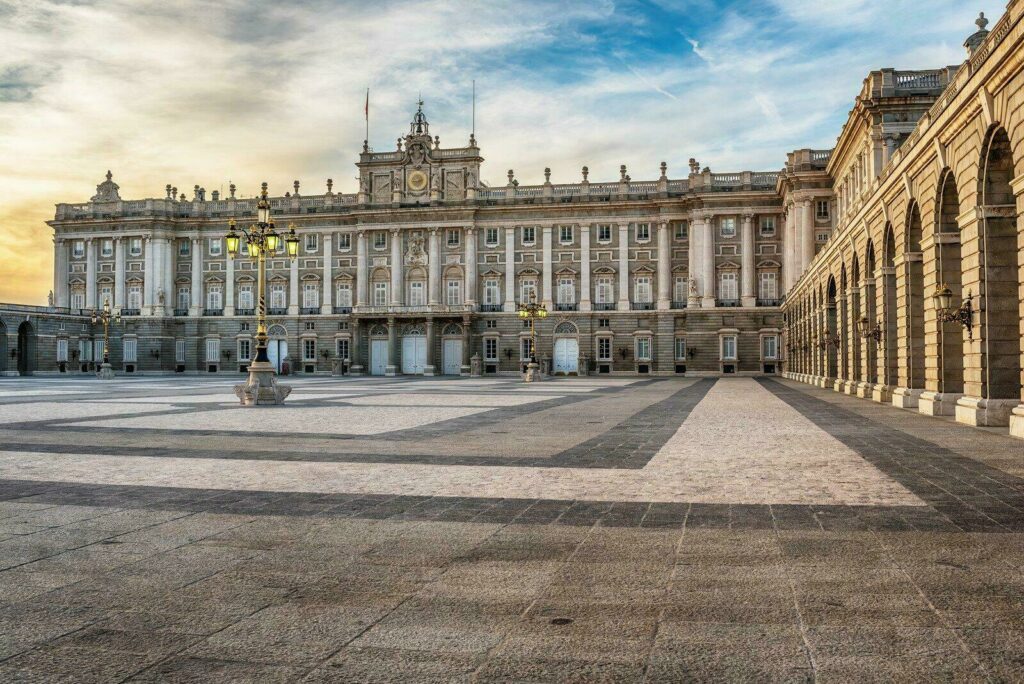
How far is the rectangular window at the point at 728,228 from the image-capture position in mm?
70000

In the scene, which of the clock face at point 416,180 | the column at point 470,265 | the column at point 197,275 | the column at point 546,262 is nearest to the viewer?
the column at point 546,262

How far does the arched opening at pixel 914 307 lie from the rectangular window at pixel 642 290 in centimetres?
4826

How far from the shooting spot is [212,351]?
264ft

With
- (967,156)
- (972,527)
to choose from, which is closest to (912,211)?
(967,156)

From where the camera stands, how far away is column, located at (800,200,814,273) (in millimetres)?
64500

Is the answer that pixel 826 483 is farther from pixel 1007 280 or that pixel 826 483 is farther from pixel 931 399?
pixel 931 399

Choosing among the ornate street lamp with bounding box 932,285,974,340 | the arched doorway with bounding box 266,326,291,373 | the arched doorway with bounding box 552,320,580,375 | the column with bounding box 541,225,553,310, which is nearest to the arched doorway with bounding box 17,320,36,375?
the arched doorway with bounding box 266,326,291,373

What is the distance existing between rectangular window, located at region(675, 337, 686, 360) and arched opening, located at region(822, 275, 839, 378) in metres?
28.9

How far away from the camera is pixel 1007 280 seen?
17.8 meters

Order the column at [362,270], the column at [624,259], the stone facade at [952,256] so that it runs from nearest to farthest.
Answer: the stone facade at [952,256], the column at [624,259], the column at [362,270]

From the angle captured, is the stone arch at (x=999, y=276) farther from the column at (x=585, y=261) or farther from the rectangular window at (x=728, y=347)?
the column at (x=585, y=261)

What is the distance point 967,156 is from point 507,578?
689 inches

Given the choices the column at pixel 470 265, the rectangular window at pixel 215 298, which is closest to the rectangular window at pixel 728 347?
the column at pixel 470 265

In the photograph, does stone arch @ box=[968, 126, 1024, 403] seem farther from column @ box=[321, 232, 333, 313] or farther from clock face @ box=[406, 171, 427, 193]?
column @ box=[321, 232, 333, 313]
